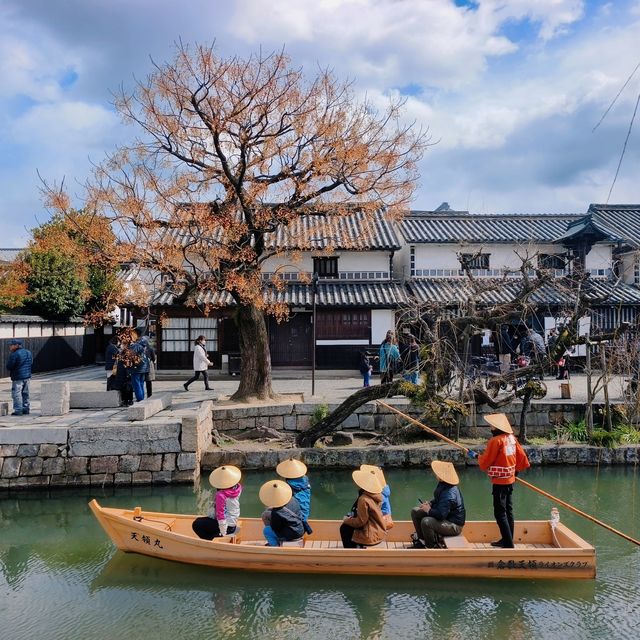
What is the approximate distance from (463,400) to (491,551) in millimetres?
6404

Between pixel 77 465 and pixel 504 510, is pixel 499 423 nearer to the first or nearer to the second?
pixel 504 510

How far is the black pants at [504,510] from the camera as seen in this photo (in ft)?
25.5

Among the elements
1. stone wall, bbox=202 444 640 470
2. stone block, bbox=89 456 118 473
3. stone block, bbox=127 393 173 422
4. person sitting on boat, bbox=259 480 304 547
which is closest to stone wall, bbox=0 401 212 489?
stone block, bbox=89 456 118 473

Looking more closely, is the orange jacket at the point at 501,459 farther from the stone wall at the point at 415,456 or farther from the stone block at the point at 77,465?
the stone block at the point at 77,465

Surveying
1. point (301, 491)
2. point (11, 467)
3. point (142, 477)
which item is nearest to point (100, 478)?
point (142, 477)

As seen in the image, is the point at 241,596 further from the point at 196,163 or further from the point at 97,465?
the point at 196,163

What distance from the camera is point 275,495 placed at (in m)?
7.53

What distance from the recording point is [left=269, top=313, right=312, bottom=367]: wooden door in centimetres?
2277

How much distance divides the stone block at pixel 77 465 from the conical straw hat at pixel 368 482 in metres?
6.83

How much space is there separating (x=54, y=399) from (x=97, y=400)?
3.64 feet

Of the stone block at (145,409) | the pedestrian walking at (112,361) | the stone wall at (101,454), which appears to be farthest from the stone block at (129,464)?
the pedestrian walking at (112,361)

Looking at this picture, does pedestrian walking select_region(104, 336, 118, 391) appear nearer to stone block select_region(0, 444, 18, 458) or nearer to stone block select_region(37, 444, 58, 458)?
stone block select_region(37, 444, 58, 458)

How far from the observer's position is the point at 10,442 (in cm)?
1160

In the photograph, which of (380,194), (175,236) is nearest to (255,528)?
(175,236)
